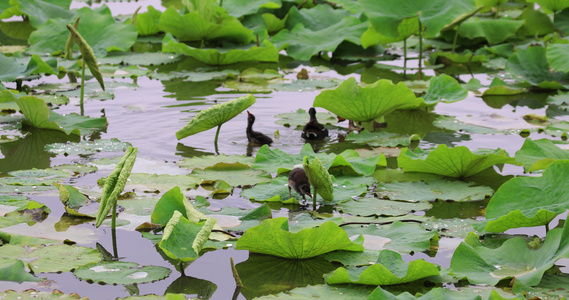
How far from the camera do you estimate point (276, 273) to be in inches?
86.8

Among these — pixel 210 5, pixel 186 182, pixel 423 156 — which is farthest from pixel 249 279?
pixel 210 5

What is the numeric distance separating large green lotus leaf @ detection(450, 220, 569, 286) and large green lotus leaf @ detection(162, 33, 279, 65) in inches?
139

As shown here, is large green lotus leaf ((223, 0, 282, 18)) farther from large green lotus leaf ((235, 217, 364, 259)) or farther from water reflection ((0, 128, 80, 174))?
large green lotus leaf ((235, 217, 364, 259))

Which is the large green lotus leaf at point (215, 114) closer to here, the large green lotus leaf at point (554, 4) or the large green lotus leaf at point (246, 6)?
the large green lotus leaf at point (246, 6)

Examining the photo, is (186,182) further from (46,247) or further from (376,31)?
(376,31)

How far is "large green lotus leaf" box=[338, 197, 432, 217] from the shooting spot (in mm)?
2615

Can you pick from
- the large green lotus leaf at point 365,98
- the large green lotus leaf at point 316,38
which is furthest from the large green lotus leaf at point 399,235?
the large green lotus leaf at point 316,38

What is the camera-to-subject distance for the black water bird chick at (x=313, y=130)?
12.3 feet

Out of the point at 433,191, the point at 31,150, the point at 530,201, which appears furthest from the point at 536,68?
the point at 31,150

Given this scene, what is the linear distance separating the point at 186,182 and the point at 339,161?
64cm

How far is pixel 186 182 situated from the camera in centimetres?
295

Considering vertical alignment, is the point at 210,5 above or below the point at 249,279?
above

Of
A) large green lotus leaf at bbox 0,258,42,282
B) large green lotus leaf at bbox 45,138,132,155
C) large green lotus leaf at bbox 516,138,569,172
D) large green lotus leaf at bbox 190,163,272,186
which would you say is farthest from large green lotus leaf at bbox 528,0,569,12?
large green lotus leaf at bbox 0,258,42,282

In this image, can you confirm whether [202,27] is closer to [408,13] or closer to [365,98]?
[408,13]
